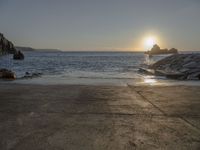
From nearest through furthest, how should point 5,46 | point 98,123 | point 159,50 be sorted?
point 98,123 < point 5,46 < point 159,50

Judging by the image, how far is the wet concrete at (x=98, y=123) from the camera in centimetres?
363

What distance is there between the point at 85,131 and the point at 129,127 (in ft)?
2.56

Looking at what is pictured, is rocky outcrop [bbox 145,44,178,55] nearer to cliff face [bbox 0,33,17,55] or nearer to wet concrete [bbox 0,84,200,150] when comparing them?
cliff face [bbox 0,33,17,55]

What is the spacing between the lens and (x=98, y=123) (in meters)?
4.64

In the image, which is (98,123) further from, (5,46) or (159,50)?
(159,50)

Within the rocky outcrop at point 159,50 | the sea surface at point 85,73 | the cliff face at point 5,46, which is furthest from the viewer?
the rocky outcrop at point 159,50

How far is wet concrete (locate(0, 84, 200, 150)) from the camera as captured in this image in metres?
3.63

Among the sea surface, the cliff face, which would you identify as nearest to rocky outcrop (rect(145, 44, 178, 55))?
the cliff face

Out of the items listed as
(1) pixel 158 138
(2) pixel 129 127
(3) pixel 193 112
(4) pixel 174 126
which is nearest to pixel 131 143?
(1) pixel 158 138

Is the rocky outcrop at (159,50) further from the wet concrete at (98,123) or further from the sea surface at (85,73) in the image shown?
the wet concrete at (98,123)

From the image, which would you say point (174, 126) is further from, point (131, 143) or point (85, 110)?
point (85, 110)

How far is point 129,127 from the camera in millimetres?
4426

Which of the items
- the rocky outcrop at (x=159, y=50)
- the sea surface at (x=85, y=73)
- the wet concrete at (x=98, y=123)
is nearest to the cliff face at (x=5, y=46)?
the sea surface at (x=85, y=73)

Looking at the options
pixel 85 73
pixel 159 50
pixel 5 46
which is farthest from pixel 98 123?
pixel 159 50
